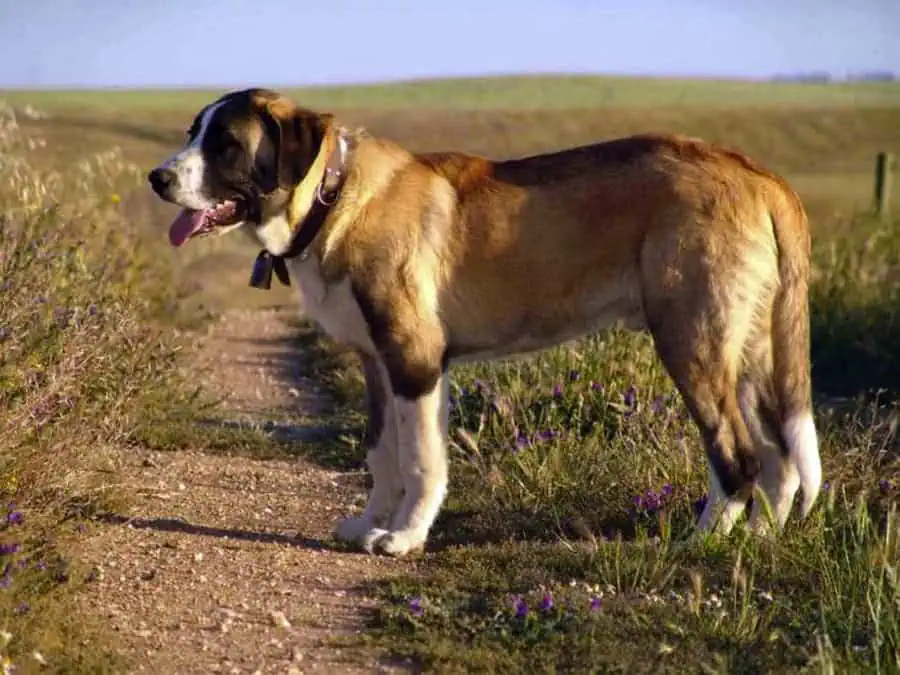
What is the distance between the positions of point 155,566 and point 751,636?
2.28m

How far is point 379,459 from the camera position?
611 cm

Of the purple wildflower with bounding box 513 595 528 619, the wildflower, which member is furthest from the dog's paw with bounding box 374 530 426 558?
the wildflower

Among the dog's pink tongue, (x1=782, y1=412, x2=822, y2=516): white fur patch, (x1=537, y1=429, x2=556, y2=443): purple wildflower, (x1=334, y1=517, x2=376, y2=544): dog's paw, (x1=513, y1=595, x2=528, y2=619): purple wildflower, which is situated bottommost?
(x1=334, y1=517, x2=376, y2=544): dog's paw

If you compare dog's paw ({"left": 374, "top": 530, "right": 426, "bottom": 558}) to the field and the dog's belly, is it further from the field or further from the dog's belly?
the dog's belly

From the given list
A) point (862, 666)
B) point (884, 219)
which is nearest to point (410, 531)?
point (862, 666)

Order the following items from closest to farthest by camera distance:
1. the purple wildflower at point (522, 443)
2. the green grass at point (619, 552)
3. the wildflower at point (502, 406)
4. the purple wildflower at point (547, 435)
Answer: the green grass at point (619, 552) → the purple wildflower at point (522, 443) → the purple wildflower at point (547, 435) → the wildflower at point (502, 406)

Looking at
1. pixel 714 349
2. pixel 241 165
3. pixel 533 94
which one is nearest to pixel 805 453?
pixel 714 349

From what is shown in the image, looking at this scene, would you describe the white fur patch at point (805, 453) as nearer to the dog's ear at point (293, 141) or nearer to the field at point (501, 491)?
the field at point (501, 491)

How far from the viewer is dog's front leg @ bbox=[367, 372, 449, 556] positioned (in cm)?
581

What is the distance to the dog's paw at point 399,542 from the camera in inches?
232

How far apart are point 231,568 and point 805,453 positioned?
2318 millimetres

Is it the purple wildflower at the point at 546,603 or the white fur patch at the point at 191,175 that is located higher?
the white fur patch at the point at 191,175

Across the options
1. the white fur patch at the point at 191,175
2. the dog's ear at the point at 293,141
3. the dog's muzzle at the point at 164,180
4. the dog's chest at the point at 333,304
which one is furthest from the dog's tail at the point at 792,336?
the dog's muzzle at the point at 164,180

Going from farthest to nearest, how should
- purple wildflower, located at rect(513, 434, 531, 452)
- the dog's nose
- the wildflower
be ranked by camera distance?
the wildflower < purple wildflower, located at rect(513, 434, 531, 452) < the dog's nose
